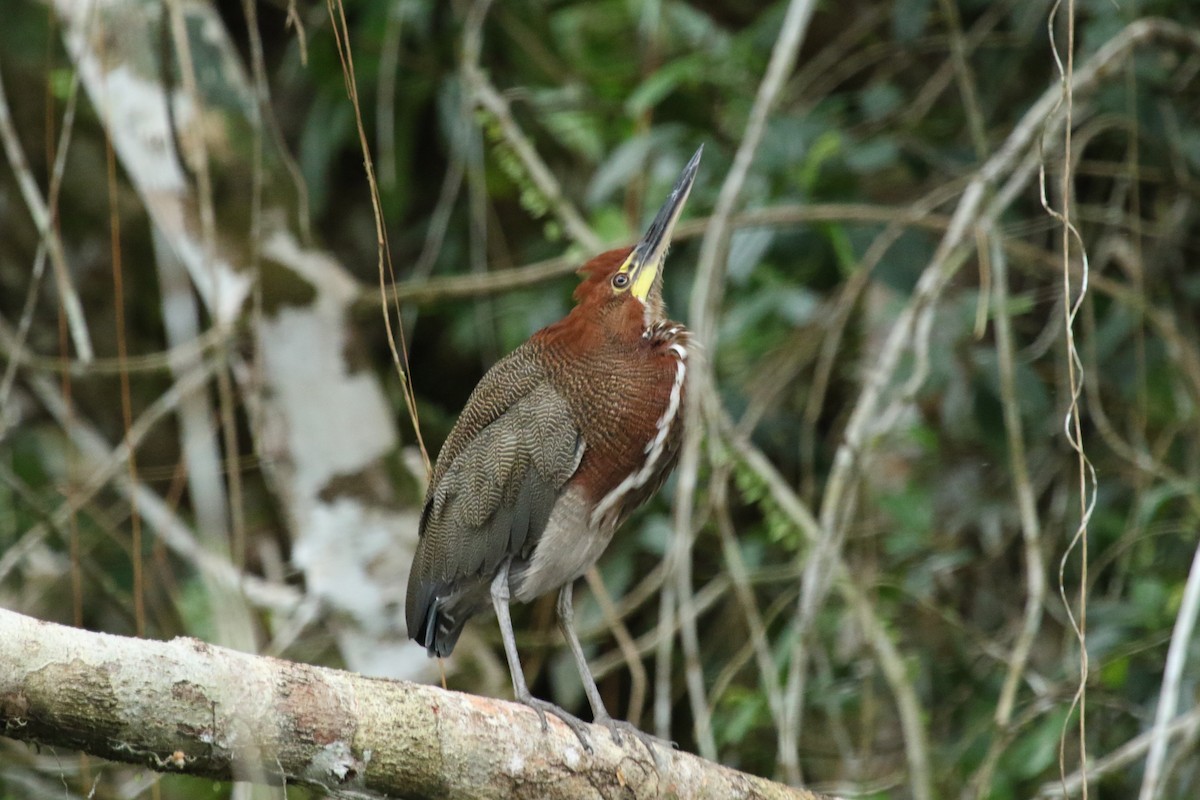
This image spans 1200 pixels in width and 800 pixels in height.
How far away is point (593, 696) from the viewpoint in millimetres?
3377

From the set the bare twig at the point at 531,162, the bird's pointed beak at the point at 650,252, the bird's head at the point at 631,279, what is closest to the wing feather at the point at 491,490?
the bird's head at the point at 631,279

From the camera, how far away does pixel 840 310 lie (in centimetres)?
430

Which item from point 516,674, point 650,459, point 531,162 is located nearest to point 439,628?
point 516,674

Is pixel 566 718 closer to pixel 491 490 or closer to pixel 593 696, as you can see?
pixel 593 696

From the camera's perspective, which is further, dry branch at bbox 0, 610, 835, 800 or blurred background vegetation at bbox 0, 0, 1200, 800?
blurred background vegetation at bbox 0, 0, 1200, 800

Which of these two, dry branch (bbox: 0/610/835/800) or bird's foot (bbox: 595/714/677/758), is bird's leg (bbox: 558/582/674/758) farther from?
dry branch (bbox: 0/610/835/800)

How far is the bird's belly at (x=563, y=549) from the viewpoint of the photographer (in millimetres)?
3336

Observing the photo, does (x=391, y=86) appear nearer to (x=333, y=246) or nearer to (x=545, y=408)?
(x=333, y=246)

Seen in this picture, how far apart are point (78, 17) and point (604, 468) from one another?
92.8 inches

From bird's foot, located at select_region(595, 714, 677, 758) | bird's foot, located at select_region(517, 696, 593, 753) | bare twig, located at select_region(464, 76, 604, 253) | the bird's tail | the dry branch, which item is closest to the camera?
the dry branch

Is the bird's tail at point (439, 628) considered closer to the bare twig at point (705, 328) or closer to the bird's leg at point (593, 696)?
the bird's leg at point (593, 696)

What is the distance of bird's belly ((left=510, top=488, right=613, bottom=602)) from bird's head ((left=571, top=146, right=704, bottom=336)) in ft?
1.52

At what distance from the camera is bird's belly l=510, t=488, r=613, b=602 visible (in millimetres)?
3336

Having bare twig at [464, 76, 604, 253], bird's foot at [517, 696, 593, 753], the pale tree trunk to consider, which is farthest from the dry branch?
bare twig at [464, 76, 604, 253]
